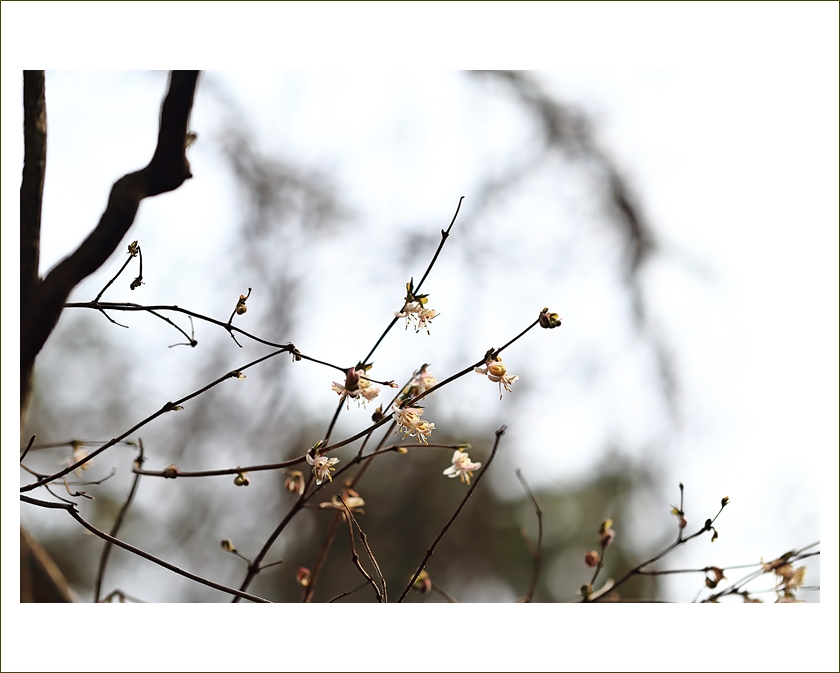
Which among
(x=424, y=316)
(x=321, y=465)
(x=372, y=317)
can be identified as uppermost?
(x=372, y=317)

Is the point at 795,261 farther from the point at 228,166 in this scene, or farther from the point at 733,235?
the point at 228,166

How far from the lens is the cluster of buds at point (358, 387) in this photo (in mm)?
516

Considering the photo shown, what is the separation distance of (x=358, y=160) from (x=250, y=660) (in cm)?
112

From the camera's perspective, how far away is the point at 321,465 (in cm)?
54

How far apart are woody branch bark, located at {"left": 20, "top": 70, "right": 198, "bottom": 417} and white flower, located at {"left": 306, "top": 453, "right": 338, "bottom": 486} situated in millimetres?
302

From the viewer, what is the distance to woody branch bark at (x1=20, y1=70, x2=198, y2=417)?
0.57 metres

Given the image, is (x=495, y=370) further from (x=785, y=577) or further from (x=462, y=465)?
(x=785, y=577)

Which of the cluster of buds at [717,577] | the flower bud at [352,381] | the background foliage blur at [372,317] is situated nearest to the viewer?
the flower bud at [352,381]

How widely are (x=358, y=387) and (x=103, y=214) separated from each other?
34 cm

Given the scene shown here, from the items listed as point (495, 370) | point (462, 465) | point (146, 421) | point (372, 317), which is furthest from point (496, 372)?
point (372, 317)

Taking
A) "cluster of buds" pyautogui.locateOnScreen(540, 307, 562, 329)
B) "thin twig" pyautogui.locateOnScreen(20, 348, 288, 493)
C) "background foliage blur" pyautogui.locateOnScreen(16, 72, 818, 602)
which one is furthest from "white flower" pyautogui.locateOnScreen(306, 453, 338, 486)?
"background foliage blur" pyautogui.locateOnScreen(16, 72, 818, 602)

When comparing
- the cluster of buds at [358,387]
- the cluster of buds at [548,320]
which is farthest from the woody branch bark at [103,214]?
the cluster of buds at [548,320]

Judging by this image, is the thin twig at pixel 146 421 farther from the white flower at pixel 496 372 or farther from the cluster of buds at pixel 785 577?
the cluster of buds at pixel 785 577

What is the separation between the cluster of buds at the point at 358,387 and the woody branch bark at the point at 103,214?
27cm
